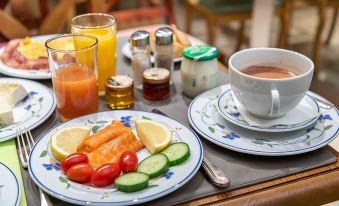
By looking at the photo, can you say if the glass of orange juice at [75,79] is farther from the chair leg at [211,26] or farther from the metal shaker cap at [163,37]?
the chair leg at [211,26]

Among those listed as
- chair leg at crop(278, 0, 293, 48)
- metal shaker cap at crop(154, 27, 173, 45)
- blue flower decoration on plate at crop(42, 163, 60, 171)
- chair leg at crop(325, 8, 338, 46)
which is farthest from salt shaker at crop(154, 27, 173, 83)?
chair leg at crop(325, 8, 338, 46)

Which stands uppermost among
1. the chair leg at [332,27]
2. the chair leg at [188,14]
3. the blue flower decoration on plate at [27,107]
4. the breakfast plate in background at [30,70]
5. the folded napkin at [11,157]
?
the breakfast plate in background at [30,70]

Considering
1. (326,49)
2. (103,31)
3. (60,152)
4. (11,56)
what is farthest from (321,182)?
(326,49)

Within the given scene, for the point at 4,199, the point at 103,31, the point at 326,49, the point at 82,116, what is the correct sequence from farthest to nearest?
the point at 326,49, the point at 103,31, the point at 82,116, the point at 4,199

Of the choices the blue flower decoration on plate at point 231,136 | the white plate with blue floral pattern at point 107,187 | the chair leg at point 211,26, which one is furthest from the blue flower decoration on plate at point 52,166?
the chair leg at point 211,26

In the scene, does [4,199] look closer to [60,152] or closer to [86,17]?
[60,152]

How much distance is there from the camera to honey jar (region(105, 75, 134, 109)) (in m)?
0.97

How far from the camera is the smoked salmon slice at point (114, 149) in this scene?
2.46ft

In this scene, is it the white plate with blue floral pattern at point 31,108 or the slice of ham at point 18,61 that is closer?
the white plate with blue floral pattern at point 31,108

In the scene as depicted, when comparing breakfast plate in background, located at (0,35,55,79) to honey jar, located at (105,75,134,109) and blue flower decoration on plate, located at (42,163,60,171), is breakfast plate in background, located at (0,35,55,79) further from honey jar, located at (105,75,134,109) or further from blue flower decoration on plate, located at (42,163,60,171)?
blue flower decoration on plate, located at (42,163,60,171)

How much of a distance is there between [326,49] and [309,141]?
2.85 metres

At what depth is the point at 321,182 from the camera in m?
0.74

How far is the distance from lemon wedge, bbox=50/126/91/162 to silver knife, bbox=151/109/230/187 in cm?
24

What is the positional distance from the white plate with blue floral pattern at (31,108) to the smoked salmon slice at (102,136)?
16 centimetres
